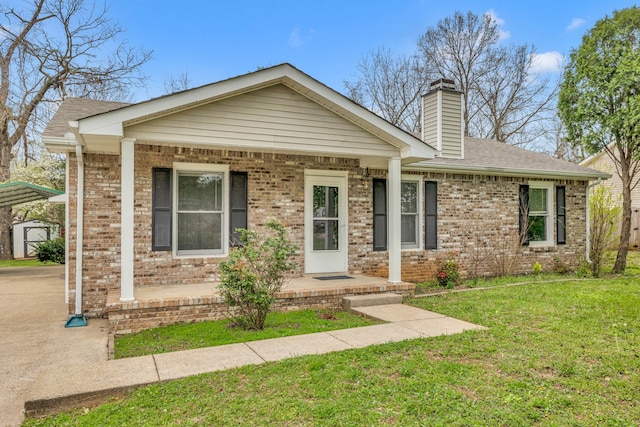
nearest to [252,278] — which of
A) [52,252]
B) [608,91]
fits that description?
[608,91]

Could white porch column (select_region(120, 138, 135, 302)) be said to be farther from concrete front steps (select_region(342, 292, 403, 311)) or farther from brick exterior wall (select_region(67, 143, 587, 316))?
concrete front steps (select_region(342, 292, 403, 311))

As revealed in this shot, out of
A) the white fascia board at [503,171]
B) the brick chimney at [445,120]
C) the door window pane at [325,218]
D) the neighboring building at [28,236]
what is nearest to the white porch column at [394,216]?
the door window pane at [325,218]

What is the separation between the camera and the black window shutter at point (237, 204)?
782 cm

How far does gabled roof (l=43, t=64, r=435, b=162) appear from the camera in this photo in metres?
5.82

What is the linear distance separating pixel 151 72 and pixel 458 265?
1666cm

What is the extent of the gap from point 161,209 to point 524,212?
27.9ft

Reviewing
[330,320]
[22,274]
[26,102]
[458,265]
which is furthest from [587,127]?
[26,102]

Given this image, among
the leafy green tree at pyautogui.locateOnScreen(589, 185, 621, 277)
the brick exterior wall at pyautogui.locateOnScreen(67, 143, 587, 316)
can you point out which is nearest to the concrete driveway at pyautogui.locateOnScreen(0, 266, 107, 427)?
the brick exterior wall at pyautogui.locateOnScreen(67, 143, 587, 316)

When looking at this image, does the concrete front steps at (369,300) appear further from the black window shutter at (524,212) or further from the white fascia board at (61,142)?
the black window shutter at (524,212)

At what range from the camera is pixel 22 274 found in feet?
43.3

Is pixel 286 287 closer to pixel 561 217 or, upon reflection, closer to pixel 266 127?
pixel 266 127

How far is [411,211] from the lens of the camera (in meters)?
9.86

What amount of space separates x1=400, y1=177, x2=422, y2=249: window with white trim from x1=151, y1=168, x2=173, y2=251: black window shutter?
4.98 m

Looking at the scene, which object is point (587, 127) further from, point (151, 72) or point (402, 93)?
point (151, 72)
